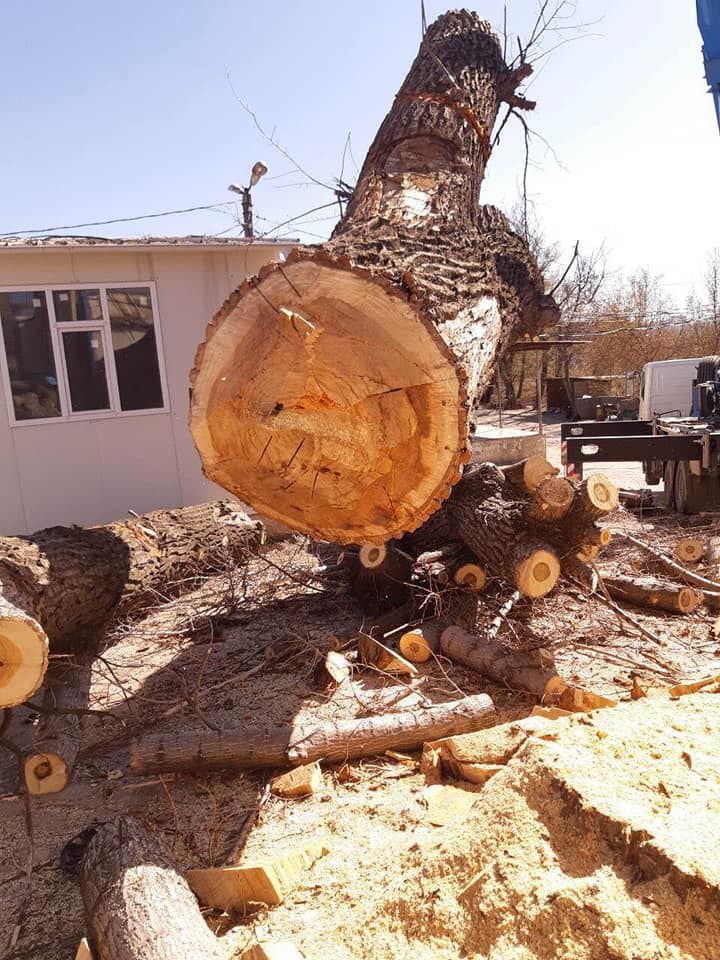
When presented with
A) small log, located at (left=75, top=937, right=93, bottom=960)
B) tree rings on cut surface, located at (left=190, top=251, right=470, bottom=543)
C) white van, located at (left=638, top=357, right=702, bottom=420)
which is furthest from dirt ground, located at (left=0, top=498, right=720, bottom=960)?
white van, located at (left=638, top=357, right=702, bottom=420)

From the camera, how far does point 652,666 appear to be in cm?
402

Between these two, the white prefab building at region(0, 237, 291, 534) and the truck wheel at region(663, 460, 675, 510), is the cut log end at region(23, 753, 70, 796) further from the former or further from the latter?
the truck wheel at region(663, 460, 675, 510)

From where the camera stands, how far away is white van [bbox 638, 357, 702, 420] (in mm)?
10602

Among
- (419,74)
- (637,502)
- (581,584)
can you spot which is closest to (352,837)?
(581,584)

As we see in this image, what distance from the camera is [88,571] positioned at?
467cm

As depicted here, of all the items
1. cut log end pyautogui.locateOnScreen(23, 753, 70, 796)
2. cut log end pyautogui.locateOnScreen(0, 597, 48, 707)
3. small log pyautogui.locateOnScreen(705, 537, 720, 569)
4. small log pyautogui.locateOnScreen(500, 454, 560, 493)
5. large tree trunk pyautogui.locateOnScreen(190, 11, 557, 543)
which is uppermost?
large tree trunk pyautogui.locateOnScreen(190, 11, 557, 543)

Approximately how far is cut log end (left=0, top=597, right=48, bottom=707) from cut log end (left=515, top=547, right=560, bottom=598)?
9.19 ft

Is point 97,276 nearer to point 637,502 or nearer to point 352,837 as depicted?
point 352,837

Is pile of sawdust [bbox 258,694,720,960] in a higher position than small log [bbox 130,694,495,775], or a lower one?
higher

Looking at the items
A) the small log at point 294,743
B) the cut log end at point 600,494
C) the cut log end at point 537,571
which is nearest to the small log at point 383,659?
the small log at point 294,743

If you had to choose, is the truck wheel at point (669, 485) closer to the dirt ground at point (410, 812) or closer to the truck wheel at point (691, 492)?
the truck wheel at point (691, 492)

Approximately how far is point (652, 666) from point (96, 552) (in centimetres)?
390

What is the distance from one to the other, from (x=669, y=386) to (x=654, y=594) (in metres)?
6.82

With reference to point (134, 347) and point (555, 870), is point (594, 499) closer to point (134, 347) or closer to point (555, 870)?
point (555, 870)
